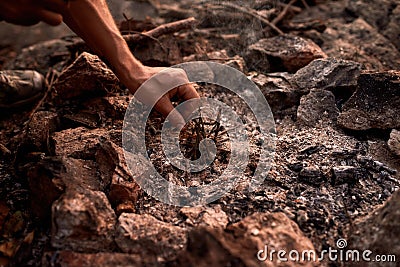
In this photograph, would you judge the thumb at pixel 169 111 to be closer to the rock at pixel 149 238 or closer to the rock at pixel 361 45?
the rock at pixel 149 238

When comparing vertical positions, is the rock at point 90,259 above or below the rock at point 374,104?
below

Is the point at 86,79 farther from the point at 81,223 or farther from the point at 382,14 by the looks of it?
the point at 382,14

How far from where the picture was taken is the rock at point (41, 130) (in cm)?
193

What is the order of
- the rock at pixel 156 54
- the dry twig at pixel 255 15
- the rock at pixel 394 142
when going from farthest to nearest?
the dry twig at pixel 255 15, the rock at pixel 156 54, the rock at pixel 394 142

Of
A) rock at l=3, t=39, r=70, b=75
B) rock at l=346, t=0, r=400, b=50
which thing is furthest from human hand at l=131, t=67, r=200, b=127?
rock at l=346, t=0, r=400, b=50

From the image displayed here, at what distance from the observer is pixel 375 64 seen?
2.53m

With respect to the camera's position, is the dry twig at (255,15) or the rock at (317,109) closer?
the rock at (317,109)

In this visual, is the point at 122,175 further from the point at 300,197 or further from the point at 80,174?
the point at 300,197

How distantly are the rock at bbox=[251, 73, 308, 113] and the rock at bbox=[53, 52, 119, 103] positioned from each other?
2.44ft

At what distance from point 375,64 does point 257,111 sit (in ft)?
2.92

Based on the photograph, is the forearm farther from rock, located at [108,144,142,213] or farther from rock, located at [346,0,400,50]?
rock, located at [346,0,400,50]

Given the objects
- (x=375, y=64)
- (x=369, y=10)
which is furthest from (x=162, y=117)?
(x=369, y=10)

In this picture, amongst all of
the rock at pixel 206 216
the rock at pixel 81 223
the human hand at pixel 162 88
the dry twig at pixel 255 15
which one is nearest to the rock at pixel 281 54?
the dry twig at pixel 255 15

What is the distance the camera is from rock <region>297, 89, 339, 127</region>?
→ 1.99m
